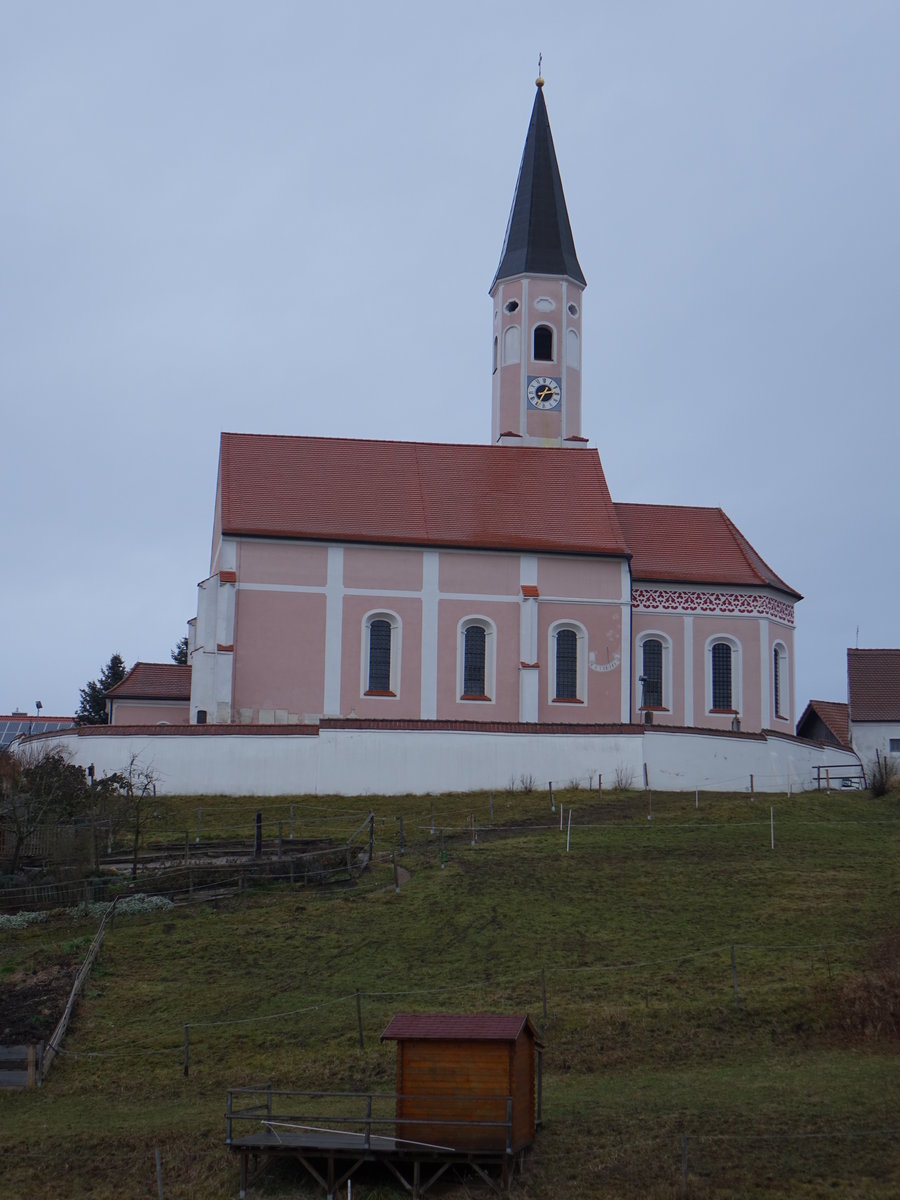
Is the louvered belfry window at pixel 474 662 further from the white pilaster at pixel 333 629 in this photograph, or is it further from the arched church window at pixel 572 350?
the arched church window at pixel 572 350

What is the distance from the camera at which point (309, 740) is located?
45.8 m

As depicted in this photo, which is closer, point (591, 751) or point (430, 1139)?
point (430, 1139)

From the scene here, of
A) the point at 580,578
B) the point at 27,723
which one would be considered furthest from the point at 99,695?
the point at 580,578

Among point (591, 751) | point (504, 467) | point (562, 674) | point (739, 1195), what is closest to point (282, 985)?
point (739, 1195)

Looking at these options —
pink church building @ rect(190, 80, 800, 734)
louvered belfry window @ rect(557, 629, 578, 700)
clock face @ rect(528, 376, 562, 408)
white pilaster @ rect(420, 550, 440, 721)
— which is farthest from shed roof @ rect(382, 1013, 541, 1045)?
clock face @ rect(528, 376, 562, 408)

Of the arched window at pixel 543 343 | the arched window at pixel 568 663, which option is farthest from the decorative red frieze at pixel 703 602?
the arched window at pixel 543 343

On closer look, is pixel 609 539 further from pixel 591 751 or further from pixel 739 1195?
pixel 739 1195

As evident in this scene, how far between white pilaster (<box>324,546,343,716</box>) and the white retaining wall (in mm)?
5071

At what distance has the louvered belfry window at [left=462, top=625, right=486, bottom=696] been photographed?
52594 mm

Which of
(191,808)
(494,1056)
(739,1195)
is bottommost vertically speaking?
(739,1195)

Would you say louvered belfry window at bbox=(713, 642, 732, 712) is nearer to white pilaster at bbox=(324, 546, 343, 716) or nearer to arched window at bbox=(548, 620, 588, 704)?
arched window at bbox=(548, 620, 588, 704)

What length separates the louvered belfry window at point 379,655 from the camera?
51969 mm

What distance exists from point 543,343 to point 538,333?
45cm

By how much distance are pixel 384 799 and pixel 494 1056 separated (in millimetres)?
22434
